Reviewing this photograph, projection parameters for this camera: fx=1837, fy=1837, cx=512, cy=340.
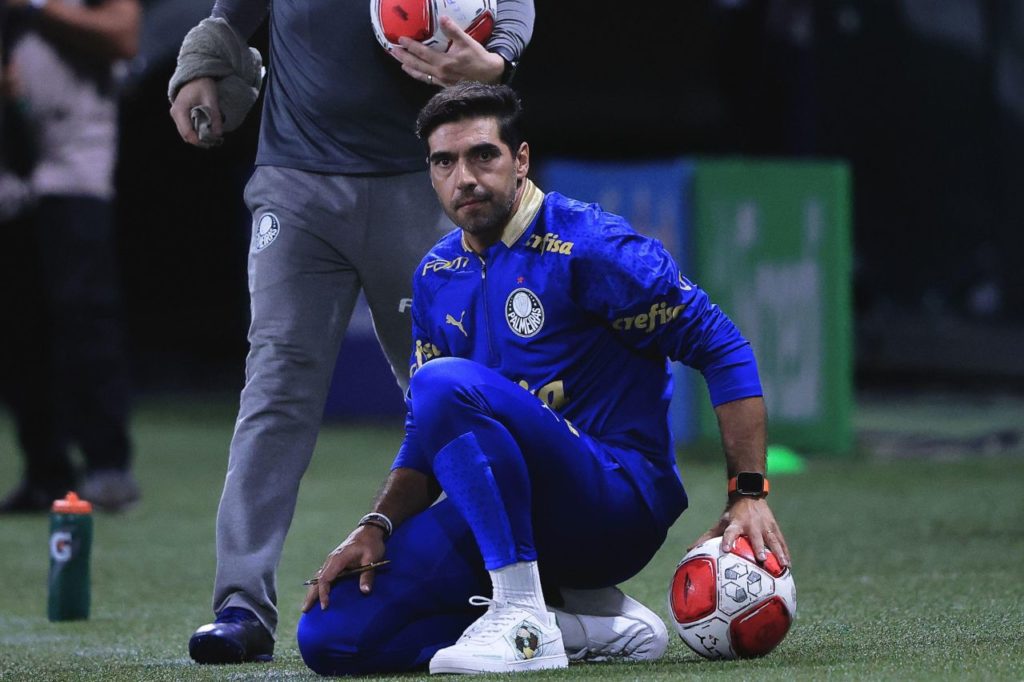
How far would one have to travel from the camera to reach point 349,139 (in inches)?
169

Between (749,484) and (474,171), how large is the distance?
0.84 m

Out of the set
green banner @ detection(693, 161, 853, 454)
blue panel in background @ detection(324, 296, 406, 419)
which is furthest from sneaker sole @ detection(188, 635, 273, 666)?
blue panel in background @ detection(324, 296, 406, 419)

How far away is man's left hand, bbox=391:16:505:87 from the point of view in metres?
4.15

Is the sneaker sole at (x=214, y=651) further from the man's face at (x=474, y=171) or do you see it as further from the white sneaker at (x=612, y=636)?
the man's face at (x=474, y=171)

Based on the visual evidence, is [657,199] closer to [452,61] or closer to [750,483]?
[452,61]

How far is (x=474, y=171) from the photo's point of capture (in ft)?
12.3

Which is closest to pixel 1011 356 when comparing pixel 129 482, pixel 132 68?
pixel 132 68

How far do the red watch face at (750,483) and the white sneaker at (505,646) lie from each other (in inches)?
17.7

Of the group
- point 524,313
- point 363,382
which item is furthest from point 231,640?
point 363,382

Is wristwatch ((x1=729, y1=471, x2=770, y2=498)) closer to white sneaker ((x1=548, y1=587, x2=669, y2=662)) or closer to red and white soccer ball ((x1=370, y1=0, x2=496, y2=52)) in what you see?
white sneaker ((x1=548, y1=587, x2=669, y2=662))

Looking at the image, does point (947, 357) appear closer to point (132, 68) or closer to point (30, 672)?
point (132, 68)

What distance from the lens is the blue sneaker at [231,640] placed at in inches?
156

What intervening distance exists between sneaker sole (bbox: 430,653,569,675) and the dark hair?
1.03m

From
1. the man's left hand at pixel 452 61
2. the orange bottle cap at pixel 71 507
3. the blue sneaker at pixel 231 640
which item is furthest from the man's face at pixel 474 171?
the orange bottle cap at pixel 71 507
